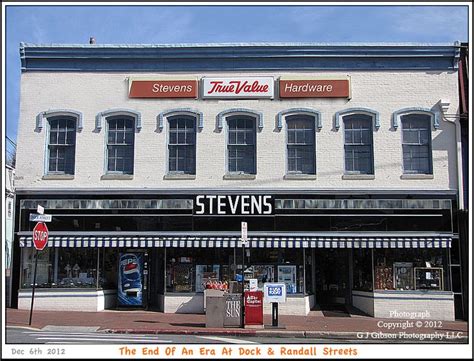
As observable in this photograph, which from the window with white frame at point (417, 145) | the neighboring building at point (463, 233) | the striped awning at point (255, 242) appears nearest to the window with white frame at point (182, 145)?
the striped awning at point (255, 242)

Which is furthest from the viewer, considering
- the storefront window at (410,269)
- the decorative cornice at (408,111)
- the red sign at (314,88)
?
the red sign at (314,88)

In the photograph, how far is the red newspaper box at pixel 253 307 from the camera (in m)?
16.6

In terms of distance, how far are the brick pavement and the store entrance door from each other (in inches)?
56.6

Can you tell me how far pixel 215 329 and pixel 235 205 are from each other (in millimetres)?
4819

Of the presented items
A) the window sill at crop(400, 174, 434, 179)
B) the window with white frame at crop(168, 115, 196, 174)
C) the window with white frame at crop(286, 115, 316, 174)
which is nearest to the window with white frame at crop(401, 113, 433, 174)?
the window sill at crop(400, 174, 434, 179)

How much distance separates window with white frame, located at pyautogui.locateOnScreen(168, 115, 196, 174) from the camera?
20.7 meters

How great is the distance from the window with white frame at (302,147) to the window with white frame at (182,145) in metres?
3.15

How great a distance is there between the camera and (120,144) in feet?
68.0

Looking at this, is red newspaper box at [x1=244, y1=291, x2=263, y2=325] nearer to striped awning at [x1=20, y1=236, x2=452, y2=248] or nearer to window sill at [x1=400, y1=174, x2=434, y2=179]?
striped awning at [x1=20, y1=236, x2=452, y2=248]

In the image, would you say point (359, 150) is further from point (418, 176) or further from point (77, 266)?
point (77, 266)

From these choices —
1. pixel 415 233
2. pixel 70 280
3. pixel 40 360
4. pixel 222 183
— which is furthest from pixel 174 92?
pixel 40 360

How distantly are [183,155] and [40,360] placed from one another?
10674 millimetres

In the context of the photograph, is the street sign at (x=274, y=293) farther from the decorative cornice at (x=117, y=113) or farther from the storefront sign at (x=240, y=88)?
the decorative cornice at (x=117, y=113)

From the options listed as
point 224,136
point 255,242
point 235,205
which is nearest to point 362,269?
point 255,242
